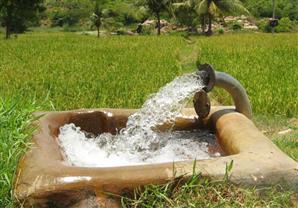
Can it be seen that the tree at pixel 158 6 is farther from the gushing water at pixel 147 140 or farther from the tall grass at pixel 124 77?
the gushing water at pixel 147 140

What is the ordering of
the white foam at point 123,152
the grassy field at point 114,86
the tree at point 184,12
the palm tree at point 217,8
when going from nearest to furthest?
the grassy field at point 114,86
the white foam at point 123,152
the palm tree at point 217,8
the tree at point 184,12

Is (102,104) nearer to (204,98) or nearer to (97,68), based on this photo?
(204,98)

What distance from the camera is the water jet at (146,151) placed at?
96.2 inches

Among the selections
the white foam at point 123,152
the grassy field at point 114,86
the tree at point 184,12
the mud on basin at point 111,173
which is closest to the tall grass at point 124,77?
the grassy field at point 114,86

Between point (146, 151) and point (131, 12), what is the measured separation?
44211mm

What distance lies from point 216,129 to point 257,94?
3.83 meters

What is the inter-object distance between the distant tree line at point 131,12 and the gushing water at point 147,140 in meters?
25.7

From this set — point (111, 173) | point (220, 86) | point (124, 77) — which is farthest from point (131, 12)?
point (111, 173)

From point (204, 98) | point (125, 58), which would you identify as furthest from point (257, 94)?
point (125, 58)

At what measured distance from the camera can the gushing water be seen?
355 centimetres

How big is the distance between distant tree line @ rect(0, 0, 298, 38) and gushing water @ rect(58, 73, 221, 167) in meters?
25.7

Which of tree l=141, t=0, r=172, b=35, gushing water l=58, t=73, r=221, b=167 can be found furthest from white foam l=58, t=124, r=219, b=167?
tree l=141, t=0, r=172, b=35

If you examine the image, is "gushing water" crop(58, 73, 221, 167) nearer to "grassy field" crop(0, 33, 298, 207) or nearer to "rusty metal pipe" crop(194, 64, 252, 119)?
"rusty metal pipe" crop(194, 64, 252, 119)

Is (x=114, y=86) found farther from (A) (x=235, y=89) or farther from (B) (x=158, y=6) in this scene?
(B) (x=158, y=6)
